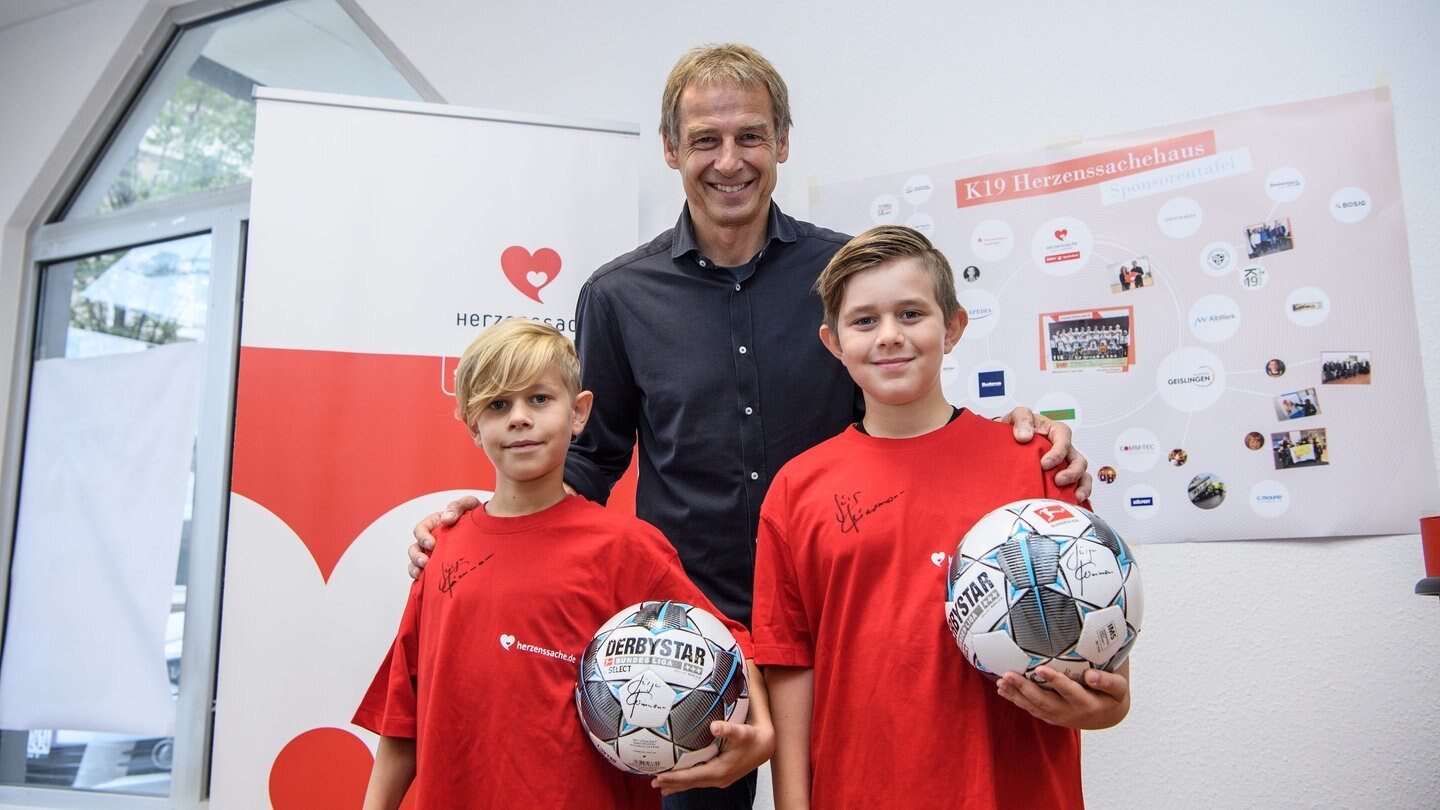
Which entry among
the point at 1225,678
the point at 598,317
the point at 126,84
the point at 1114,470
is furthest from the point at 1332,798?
the point at 126,84

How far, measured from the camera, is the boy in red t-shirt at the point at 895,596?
1.15m

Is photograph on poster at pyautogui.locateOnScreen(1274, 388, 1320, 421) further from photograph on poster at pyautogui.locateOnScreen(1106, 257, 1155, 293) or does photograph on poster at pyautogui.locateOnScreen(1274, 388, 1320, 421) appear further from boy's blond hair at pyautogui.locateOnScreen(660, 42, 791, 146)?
boy's blond hair at pyautogui.locateOnScreen(660, 42, 791, 146)

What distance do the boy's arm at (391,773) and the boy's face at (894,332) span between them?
886mm

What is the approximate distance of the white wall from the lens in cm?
209

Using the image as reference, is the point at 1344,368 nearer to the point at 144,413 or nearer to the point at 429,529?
the point at 429,529

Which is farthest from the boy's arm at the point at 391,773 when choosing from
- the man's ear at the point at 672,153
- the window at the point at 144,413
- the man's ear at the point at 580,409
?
the window at the point at 144,413

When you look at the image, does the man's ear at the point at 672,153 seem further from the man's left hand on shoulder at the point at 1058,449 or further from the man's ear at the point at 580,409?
the man's left hand on shoulder at the point at 1058,449

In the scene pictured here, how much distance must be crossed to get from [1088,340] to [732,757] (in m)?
1.64

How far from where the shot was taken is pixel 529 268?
258 centimetres

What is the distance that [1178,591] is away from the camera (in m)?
2.28

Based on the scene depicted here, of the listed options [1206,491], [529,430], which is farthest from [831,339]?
[1206,491]

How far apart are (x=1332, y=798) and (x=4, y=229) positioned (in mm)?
5076

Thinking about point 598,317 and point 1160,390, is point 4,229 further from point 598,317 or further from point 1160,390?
point 1160,390

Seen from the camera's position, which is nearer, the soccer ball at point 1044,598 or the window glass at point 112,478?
the soccer ball at point 1044,598
